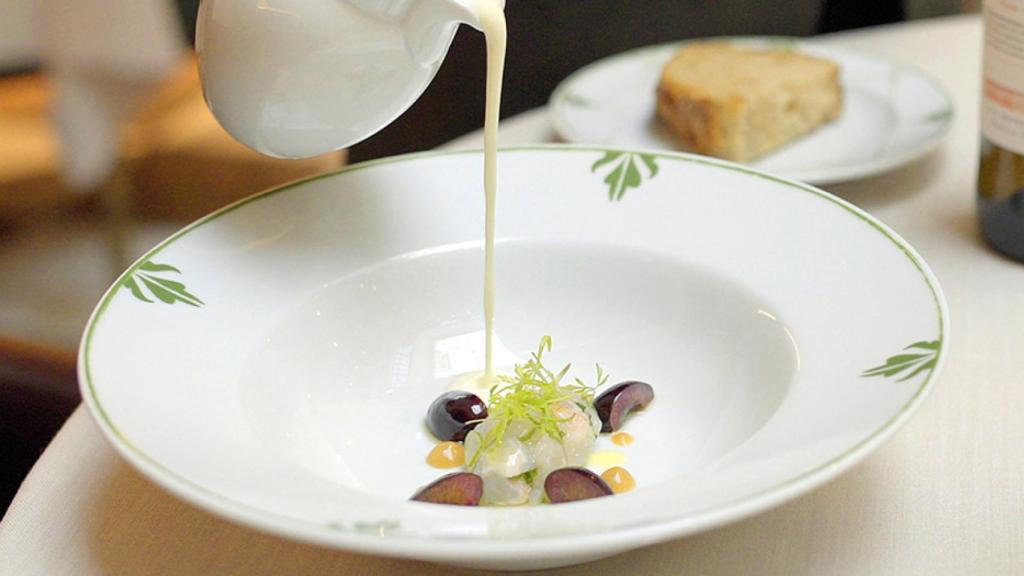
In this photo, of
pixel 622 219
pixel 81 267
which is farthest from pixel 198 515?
pixel 81 267

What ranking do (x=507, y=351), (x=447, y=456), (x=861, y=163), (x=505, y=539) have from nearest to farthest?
(x=505, y=539), (x=447, y=456), (x=507, y=351), (x=861, y=163)

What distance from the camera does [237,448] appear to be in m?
0.62

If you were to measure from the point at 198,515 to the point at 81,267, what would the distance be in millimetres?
1791

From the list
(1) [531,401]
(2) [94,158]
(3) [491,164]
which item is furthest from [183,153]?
(1) [531,401]

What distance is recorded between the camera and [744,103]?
1.16 meters

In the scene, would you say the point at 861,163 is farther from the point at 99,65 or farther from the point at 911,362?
the point at 99,65

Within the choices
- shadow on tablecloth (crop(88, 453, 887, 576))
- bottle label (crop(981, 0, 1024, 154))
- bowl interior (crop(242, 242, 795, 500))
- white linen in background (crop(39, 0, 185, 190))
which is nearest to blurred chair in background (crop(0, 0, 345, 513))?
white linen in background (crop(39, 0, 185, 190))

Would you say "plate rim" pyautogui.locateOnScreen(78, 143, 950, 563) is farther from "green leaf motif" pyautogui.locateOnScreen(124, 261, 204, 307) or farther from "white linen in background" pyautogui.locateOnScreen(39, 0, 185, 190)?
Answer: "white linen in background" pyautogui.locateOnScreen(39, 0, 185, 190)

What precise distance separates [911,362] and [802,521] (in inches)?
4.3

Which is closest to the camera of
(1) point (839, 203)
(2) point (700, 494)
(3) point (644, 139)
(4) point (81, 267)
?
(2) point (700, 494)

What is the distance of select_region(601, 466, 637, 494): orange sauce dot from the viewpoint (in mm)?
690

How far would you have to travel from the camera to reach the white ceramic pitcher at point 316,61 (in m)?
0.71

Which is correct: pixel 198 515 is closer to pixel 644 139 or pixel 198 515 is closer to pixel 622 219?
pixel 622 219

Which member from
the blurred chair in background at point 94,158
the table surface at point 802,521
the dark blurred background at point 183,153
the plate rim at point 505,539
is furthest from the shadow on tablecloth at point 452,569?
the blurred chair in background at point 94,158
